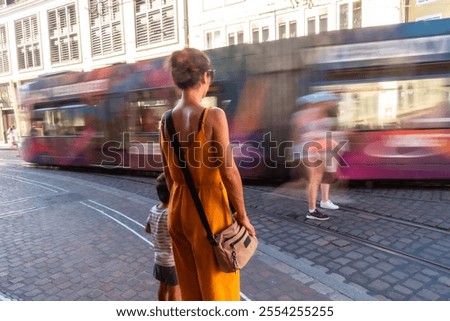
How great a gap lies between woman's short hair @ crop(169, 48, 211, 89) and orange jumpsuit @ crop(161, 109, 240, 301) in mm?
220

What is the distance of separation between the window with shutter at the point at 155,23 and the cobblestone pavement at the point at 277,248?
15392 millimetres

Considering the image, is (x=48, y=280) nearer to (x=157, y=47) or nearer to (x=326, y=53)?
(x=326, y=53)

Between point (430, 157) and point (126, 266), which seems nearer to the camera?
point (126, 266)

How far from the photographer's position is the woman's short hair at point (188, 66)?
79.8 inches

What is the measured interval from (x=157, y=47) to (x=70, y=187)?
14.1 metres

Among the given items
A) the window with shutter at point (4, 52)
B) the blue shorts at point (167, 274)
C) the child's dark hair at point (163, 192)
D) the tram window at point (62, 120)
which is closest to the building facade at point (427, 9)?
the tram window at point (62, 120)

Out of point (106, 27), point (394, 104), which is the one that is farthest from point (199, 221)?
point (106, 27)

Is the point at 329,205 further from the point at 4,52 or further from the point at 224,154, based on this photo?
the point at 4,52

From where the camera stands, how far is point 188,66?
2.03 m

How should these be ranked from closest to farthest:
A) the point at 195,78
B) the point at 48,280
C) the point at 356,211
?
the point at 195,78, the point at 48,280, the point at 356,211

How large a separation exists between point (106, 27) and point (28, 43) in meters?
9.00

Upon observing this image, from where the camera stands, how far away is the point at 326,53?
705 centimetres
